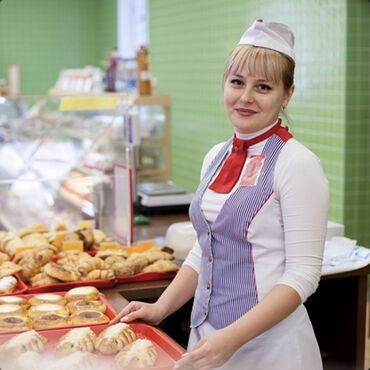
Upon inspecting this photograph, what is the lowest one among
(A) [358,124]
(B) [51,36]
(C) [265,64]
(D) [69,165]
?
(D) [69,165]

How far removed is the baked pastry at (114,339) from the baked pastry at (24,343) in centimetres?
13

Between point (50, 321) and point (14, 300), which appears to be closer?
point (50, 321)

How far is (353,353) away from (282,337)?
102cm

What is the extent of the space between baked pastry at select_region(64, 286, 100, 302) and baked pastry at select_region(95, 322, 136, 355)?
1.09ft

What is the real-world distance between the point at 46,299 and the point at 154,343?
0.45 meters

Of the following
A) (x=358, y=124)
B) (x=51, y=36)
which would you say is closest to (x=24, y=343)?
(x=358, y=124)

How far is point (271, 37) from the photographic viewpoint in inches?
72.1

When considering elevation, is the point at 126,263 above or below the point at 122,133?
below

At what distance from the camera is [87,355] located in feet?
5.59

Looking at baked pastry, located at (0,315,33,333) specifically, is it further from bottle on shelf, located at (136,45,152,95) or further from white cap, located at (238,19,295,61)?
bottle on shelf, located at (136,45,152,95)

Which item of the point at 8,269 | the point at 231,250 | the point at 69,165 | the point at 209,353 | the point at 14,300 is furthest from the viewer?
the point at 69,165

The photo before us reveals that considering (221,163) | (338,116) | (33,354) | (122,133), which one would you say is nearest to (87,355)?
(33,354)

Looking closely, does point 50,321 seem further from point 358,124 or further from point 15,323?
point 358,124

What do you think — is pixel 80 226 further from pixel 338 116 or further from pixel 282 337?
pixel 338 116
